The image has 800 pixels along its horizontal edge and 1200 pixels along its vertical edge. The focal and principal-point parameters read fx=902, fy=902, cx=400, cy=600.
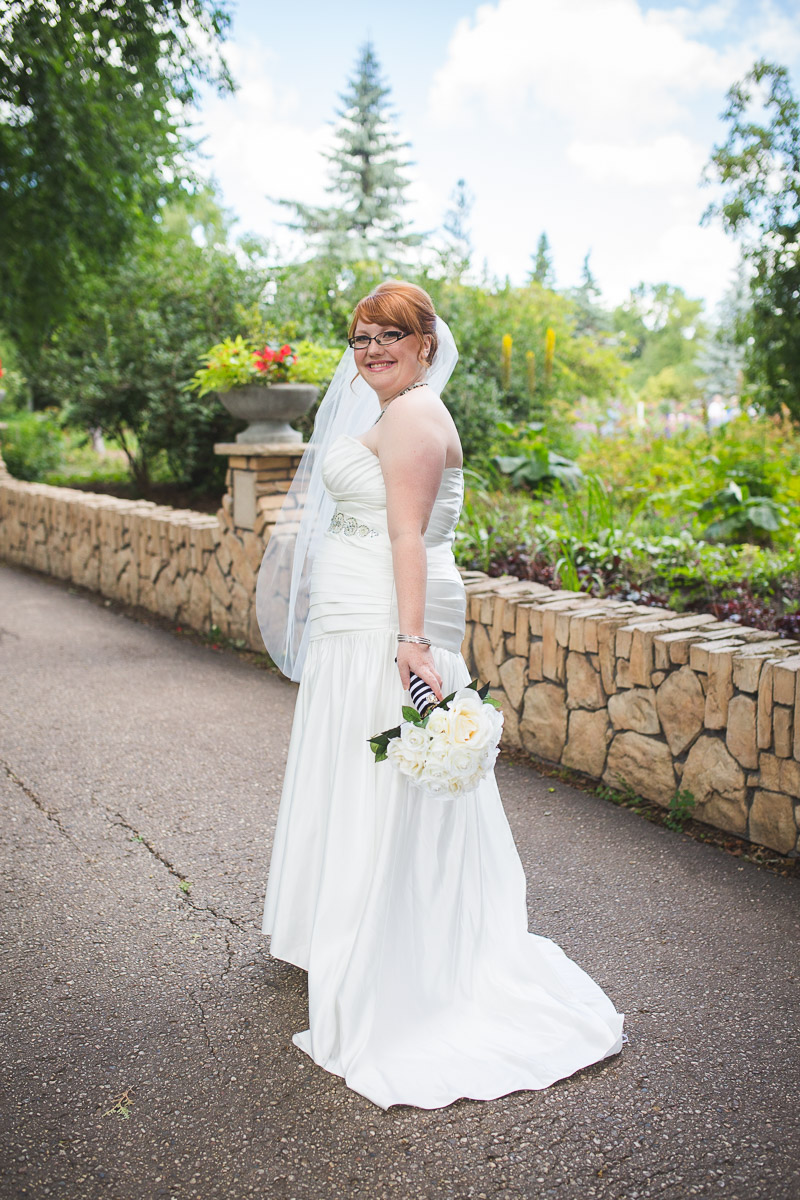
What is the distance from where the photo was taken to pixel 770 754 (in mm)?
3381

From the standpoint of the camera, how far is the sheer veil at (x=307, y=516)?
2709 mm

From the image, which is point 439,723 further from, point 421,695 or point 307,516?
point 307,516

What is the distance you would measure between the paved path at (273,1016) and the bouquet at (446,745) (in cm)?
76

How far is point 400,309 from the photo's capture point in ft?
7.51

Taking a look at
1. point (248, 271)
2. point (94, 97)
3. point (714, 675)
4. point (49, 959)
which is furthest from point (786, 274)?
point (49, 959)

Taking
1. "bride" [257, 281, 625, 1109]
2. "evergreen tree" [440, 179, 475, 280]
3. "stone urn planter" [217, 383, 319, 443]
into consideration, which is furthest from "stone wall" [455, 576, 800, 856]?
"evergreen tree" [440, 179, 475, 280]

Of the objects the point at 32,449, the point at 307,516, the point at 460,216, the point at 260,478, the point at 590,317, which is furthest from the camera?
the point at 460,216

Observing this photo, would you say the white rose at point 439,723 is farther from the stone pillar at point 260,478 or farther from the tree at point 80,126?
the tree at point 80,126

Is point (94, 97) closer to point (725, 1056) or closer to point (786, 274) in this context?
point (786, 274)

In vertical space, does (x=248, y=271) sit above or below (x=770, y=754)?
above

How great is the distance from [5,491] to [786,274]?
10162mm

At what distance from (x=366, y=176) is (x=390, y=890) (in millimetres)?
33197

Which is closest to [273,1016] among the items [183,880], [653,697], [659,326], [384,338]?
[183,880]

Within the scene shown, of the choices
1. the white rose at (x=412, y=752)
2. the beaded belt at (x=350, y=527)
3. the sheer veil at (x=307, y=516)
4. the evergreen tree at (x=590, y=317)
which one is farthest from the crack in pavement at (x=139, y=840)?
the evergreen tree at (x=590, y=317)
